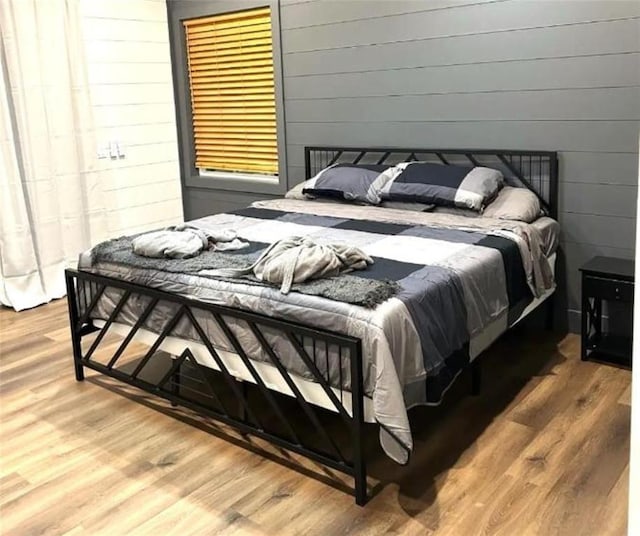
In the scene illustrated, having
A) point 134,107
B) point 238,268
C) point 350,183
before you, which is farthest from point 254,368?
point 134,107

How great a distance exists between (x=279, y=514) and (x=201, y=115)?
13.2 feet

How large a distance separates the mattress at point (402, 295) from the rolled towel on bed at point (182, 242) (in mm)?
107

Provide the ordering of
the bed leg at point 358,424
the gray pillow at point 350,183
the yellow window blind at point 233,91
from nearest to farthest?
the bed leg at point 358,424, the gray pillow at point 350,183, the yellow window blind at point 233,91

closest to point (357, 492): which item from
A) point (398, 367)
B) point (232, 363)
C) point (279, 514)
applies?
point (279, 514)

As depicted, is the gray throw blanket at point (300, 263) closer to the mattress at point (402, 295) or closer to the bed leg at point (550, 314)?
the mattress at point (402, 295)

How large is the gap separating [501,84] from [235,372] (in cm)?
231

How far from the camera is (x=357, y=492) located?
238 centimetres

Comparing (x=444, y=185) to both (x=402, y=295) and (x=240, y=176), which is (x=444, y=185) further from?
(x=240, y=176)

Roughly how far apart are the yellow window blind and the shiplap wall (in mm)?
248

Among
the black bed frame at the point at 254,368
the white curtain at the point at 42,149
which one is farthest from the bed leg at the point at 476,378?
the white curtain at the point at 42,149

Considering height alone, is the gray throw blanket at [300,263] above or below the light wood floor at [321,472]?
above

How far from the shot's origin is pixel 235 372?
2.77m

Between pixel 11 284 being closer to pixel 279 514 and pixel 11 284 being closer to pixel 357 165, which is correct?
pixel 357 165

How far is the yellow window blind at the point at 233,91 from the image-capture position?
16.6ft
